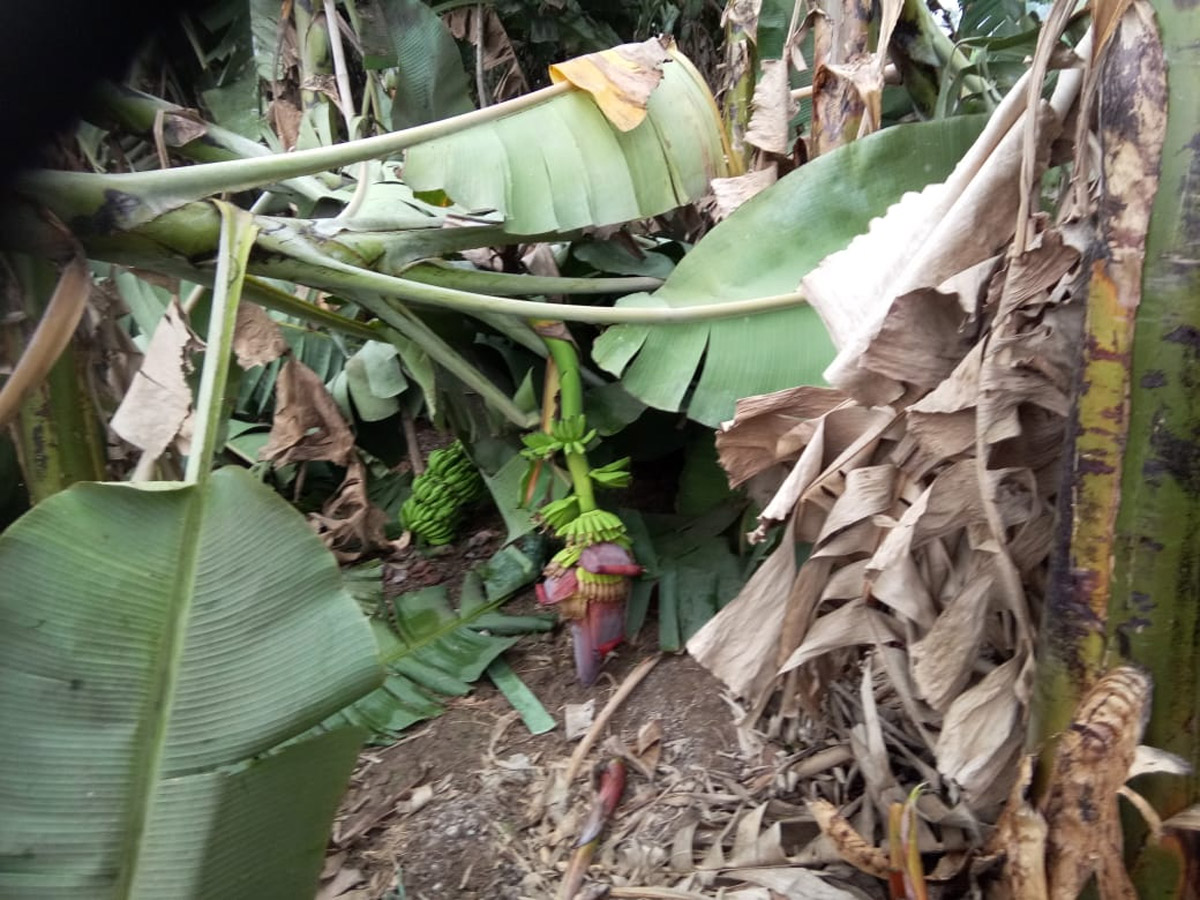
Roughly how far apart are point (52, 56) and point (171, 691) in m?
0.39

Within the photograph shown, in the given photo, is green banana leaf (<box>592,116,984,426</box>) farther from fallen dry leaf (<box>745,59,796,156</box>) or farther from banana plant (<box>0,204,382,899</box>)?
banana plant (<box>0,204,382,899</box>)

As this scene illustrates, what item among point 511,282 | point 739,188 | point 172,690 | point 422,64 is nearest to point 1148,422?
point 172,690

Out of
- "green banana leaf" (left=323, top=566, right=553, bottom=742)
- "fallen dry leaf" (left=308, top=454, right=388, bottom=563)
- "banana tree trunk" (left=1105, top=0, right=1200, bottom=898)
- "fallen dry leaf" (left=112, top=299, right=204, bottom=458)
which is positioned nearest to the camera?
"banana tree trunk" (left=1105, top=0, right=1200, bottom=898)

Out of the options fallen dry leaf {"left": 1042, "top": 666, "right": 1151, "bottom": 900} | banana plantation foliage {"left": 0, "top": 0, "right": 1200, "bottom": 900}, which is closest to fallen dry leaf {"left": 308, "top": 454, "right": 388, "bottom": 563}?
banana plantation foliage {"left": 0, "top": 0, "right": 1200, "bottom": 900}

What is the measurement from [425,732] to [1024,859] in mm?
565

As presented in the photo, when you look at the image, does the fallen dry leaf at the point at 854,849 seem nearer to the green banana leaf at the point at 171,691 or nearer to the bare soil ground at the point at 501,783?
the bare soil ground at the point at 501,783

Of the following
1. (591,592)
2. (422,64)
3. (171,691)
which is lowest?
(591,592)

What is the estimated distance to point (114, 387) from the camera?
2.14ft

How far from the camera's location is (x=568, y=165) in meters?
0.81

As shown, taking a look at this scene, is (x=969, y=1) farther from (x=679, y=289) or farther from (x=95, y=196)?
(x=95, y=196)

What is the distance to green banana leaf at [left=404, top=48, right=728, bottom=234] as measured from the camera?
0.77 m

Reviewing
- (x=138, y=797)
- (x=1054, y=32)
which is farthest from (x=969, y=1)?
(x=138, y=797)

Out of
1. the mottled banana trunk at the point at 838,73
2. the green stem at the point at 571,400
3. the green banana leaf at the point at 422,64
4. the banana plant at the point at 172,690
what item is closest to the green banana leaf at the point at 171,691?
the banana plant at the point at 172,690

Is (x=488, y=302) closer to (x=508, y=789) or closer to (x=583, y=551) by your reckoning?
(x=583, y=551)
